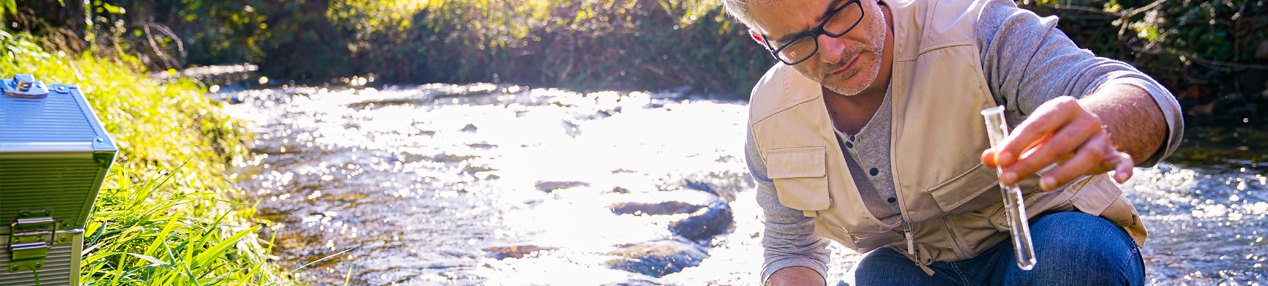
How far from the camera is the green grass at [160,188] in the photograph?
2164mm

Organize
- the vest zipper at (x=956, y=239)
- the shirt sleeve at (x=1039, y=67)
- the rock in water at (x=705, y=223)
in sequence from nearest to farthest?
1. the shirt sleeve at (x=1039, y=67)
2. the vest zipper at (x=956, y=239)
3. the rock in water at (x=705, y=223)

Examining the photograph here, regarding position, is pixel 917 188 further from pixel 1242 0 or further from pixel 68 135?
pixel 1242 0

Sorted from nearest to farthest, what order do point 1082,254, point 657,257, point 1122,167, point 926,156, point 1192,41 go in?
point 1122,167
point 1082,254
point 926,156
point 657,257
point 1192,41

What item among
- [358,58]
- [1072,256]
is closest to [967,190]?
[1072,256]

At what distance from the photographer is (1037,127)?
1.06 metres

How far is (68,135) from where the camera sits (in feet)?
3.59

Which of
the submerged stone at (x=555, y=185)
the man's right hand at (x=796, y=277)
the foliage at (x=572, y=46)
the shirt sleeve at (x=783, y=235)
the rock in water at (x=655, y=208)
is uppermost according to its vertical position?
the shirt sleeve at (x=783, y=235)

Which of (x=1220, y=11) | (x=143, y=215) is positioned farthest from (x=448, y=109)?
(x=1220, y=11)

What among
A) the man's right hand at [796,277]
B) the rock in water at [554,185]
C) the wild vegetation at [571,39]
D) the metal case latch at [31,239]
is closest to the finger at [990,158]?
the man's right hand at [796,277]

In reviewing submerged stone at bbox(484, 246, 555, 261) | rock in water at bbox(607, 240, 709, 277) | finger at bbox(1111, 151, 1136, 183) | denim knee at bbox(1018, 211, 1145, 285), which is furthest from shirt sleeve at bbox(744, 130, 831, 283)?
submerged stone at bbox(484, 246, 555, 261)

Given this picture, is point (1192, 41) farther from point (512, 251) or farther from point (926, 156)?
point (926, 156)

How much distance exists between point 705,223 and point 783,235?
1.66 metres

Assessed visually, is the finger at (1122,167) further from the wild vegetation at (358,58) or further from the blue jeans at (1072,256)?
the wild vegetation at (358,58)

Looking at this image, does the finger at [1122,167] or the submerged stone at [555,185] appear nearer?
the finger at [1122,167]
